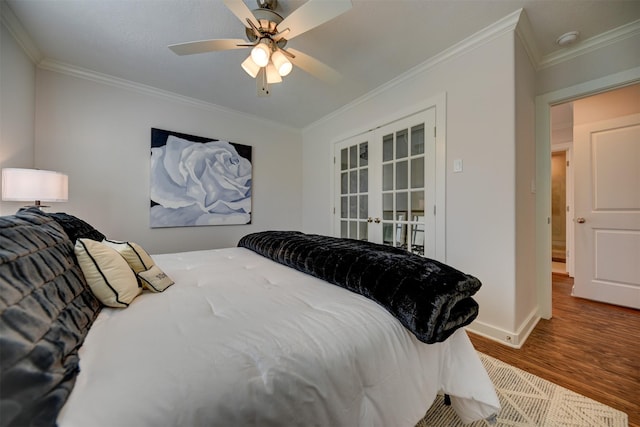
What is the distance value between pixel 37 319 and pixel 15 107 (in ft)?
8.06

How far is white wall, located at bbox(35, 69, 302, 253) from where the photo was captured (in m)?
2.29

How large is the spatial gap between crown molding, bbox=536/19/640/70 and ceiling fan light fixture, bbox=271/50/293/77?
2.34 metres

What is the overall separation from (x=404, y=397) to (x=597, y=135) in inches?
144

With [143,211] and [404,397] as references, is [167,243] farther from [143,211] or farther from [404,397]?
[404,397]

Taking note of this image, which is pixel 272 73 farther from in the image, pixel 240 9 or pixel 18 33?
pixel 18 33

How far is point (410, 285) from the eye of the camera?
36.3 inches

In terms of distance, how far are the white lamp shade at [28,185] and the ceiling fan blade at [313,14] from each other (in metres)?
1.97

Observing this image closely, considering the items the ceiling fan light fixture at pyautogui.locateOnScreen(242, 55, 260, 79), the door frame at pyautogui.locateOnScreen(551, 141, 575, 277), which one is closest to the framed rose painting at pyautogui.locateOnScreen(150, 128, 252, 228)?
the ceiling fan light fixture at pyautogui.locateOnScreen(242, 55, 260, 79)

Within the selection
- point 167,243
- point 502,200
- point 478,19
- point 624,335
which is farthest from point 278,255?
point 624,335

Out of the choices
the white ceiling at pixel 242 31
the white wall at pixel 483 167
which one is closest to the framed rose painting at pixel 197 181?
the white ceiling at pixel 242 31

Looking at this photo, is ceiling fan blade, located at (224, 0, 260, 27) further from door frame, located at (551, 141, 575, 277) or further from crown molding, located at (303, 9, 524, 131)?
door frame, located at (551, 141, 575, 277)

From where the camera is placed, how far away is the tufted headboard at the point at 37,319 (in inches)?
15.8

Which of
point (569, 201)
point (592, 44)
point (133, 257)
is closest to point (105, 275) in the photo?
point (133, 257)

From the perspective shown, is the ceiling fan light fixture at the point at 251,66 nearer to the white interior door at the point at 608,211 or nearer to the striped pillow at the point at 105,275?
the striped pillow at the point at 105,275
